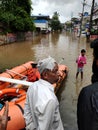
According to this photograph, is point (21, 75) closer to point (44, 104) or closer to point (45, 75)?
point (45, 75)

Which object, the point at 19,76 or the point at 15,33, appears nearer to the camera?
the point at 19,76

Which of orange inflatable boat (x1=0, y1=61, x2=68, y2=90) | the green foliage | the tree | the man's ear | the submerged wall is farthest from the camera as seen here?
the tree

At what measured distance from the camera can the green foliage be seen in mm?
29712

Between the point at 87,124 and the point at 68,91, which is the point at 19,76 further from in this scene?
the point at 87,124

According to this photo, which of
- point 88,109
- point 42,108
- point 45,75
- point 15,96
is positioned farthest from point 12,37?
point 88,109

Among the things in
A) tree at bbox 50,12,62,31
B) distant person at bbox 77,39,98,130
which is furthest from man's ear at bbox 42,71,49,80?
tree at bbox 50,12,62,31

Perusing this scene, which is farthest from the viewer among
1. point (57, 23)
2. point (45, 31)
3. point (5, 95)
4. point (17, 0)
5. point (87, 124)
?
point (57, 23)

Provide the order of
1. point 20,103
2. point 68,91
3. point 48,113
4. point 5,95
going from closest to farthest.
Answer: point 48,113 < point 20,103 < point 5,95 < point 68,91

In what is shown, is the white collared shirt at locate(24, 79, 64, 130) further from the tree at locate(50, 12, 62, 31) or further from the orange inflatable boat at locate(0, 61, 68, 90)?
the tree at locate(50, 12, 62, 31)

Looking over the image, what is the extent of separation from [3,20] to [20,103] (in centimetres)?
2463

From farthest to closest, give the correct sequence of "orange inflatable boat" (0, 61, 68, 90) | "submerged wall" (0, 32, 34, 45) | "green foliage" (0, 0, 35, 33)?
"green foliage" (0, 0, 35, 33)
"submerged wall" (0, 32, 34, 45)
"orange inflatable boat" (0, 61, 68, 90)

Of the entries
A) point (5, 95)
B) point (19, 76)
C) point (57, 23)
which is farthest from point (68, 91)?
point (57, 23)

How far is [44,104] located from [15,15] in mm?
31132

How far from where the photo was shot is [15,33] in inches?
1281
